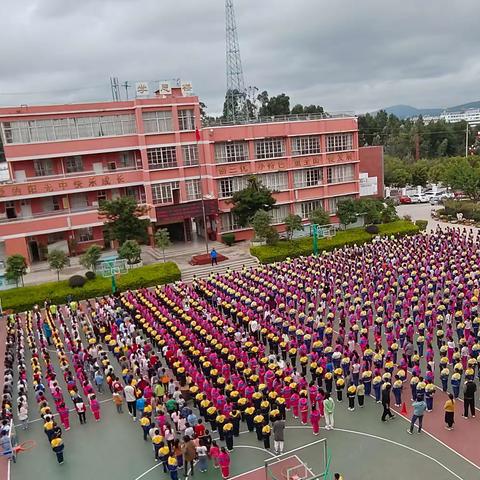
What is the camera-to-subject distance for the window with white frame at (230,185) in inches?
1293

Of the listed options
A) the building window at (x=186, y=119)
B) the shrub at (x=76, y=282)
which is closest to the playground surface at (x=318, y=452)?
the shrub at (x=76, y=282)

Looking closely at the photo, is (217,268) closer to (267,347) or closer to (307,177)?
(267,347)

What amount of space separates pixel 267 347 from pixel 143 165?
61.0 ft

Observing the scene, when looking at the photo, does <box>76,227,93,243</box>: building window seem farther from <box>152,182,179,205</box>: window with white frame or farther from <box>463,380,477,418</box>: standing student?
<box>463,380,477,418</box>: standing student

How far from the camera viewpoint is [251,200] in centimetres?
3105

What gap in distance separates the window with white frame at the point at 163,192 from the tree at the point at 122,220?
4.21 m

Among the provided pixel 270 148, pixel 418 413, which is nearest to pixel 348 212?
pixel 270 148

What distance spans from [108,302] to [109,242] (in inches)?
464

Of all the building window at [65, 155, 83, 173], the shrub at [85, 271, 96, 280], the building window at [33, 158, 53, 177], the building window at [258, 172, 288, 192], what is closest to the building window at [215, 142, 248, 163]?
the building window at [258, 172, 288, 192]

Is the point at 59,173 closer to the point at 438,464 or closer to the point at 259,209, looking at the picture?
the point at 259,209

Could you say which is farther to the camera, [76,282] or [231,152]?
[231,152]

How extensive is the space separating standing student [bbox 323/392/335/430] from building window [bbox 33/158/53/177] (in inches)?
997

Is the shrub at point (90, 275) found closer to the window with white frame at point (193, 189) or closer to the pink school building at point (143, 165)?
the pink school building at point (143, 165)

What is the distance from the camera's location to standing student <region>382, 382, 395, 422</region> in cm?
1170
